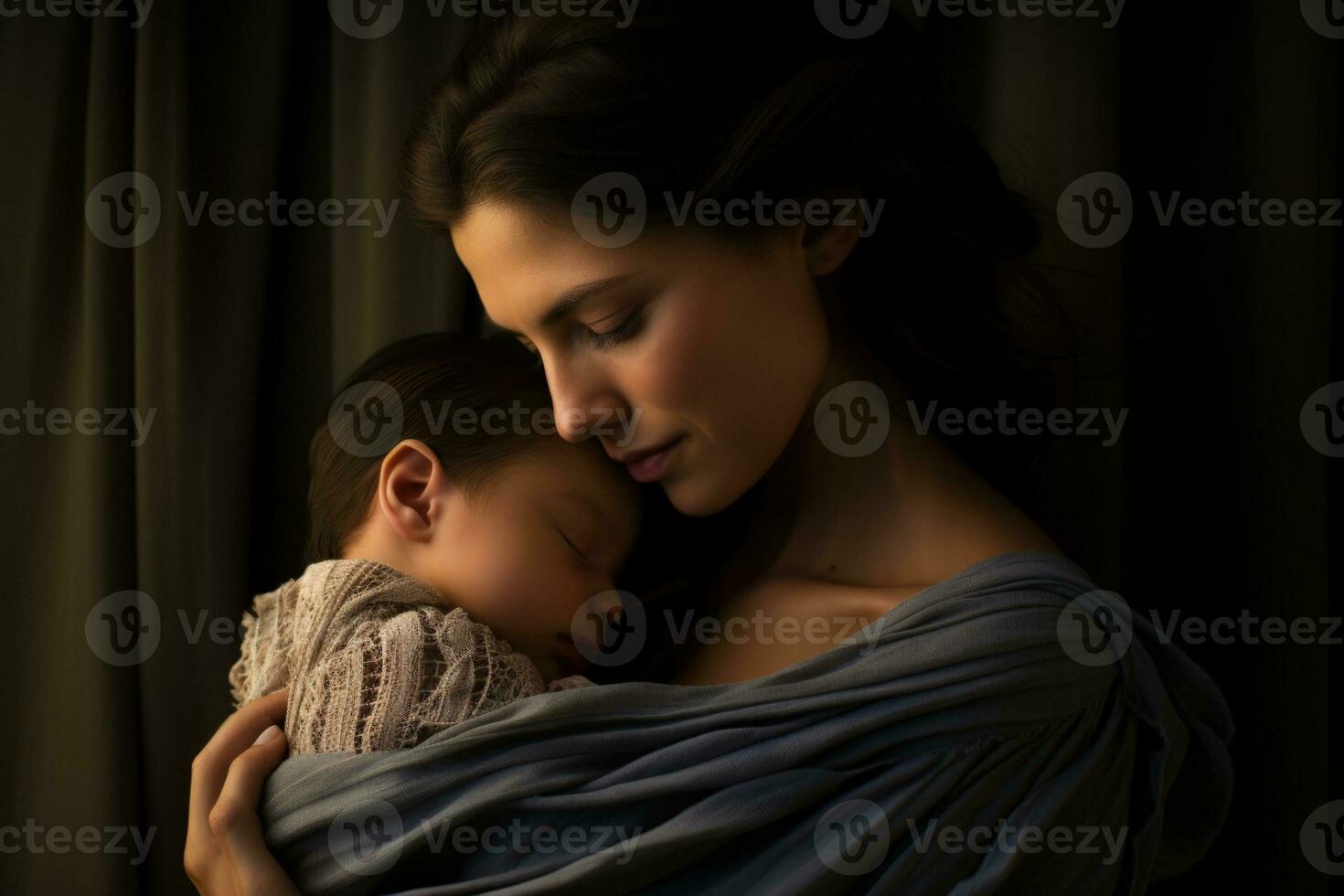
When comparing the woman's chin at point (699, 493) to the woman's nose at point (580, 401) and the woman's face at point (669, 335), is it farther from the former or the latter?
the woman's nose at point (580, 401)

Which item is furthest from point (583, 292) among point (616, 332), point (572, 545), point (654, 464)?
point (572, 545)

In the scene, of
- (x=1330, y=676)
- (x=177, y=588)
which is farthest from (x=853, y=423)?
(x=177, y=588)

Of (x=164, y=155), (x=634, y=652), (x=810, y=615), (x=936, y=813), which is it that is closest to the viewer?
(x=936, y=813)

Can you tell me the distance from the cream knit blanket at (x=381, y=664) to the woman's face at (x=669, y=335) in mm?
→ 238

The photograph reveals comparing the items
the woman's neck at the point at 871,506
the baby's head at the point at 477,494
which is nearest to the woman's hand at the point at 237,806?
the baby's head at the point at 477,494

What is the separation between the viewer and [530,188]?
3.48 ft

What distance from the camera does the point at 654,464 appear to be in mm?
1157

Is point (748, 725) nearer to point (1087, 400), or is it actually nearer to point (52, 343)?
point (1087, 400)

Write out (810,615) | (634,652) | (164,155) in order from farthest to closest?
(164,155), (634,652), (810,615)

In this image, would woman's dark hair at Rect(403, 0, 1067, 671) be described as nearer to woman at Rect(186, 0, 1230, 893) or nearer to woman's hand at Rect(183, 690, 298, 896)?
woman at Rect(186, 0, 1230, 893)

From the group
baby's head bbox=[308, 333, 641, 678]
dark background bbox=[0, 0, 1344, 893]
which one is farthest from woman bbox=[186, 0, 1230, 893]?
dark background bbox=[0, 0, 1344, 893]

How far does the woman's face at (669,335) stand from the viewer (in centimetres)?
107

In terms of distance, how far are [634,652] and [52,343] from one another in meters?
1.04

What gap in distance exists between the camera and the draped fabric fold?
963 mm
